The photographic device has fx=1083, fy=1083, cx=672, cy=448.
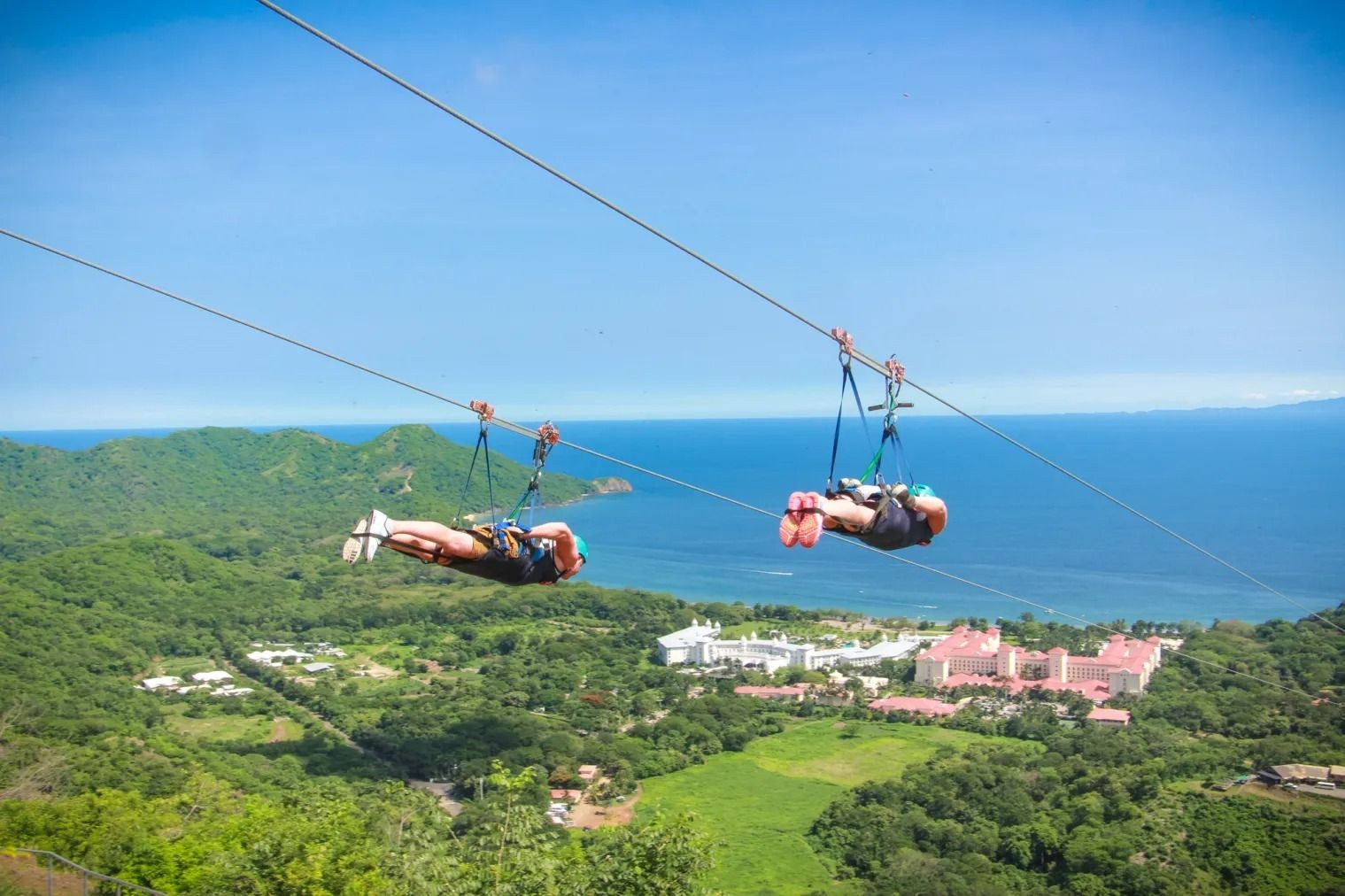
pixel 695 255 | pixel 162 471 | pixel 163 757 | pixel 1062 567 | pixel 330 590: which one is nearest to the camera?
pixel 695 255

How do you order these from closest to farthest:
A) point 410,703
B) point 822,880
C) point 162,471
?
point 822,880 → point 410,703 → point 162,471

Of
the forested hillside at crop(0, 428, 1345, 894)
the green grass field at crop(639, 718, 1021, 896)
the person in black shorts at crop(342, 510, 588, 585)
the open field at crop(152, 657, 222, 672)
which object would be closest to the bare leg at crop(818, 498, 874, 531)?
the person in black shorts at crop(342, 510, 588, 585)

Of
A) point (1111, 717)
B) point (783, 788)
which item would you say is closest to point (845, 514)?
point (783, 788)

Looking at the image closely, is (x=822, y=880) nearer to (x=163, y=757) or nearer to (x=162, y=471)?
(x=163, y=757)

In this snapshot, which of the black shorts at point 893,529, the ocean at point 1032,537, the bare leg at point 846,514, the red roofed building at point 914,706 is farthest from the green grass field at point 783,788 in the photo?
the bare leg at point 846,514

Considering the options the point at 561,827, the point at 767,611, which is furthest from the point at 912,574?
the point at 561,827

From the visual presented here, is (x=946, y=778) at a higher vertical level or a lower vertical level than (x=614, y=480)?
lower

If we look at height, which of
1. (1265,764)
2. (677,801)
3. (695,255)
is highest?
(695,255)
